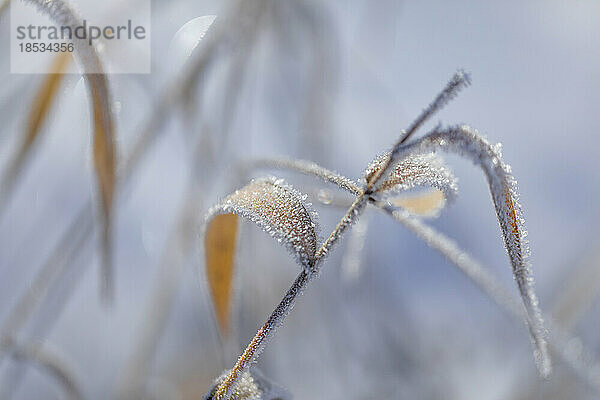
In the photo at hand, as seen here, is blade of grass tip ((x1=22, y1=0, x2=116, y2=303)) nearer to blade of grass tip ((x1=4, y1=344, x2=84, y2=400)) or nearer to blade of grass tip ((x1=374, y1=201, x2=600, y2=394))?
blade of grass tip ((x1=4, y1=344, x2=84, y2=400))

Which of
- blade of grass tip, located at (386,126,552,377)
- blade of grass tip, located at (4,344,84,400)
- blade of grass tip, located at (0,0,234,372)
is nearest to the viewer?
blade of grass tip, located at (386,126,552,377)

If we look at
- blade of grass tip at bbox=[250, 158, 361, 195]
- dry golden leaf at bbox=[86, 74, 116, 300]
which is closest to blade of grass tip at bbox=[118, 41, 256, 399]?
dry golden leaf at bbox=[86, 74, 116, 300]

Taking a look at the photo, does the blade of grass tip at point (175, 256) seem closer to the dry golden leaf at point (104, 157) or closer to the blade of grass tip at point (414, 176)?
the dry golden leaf at point (104, 157)

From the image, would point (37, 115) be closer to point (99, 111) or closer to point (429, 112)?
point (99, 111)

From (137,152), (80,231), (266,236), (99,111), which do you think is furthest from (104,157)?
(266,236)

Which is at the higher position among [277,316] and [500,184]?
[500,184]

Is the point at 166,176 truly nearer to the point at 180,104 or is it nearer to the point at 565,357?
the point at 180,104
